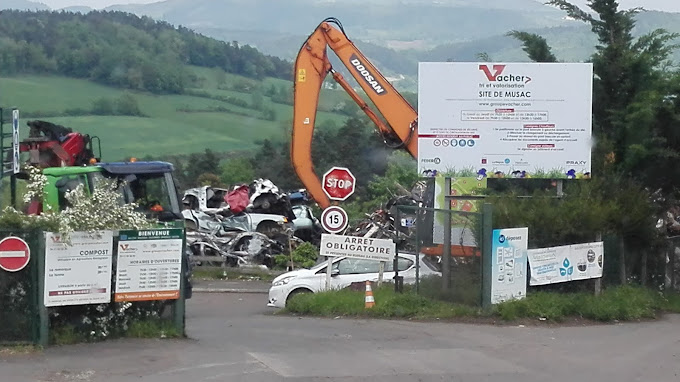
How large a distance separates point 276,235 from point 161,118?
25219 millimetres

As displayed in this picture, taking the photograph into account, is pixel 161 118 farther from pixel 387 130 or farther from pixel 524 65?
pixel 524 65

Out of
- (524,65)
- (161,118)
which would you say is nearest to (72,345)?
(524,65)

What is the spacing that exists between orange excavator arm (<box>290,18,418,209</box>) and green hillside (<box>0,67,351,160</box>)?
77.4 feet

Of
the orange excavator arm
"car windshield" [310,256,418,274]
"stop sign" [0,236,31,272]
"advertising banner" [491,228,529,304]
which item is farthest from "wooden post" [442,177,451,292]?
"stop sign" [0,236,31,272]

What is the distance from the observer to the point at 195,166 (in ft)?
169

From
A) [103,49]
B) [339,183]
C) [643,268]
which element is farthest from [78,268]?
[103,49]

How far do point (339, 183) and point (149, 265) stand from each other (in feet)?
25.1

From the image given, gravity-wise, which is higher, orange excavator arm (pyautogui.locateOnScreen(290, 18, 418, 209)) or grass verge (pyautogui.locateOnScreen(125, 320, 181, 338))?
orange excavator arm (pyautogui.locateOnScreen(290, 18, 418, 209))

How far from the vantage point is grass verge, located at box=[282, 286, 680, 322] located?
1848 centimetres

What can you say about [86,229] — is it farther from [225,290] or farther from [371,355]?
[225,290]

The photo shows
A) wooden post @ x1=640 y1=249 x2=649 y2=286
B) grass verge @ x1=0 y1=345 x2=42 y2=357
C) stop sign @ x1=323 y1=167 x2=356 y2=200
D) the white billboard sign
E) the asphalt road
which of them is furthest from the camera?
stop sign @ x1=323 y1=167 x2=356 y2=200

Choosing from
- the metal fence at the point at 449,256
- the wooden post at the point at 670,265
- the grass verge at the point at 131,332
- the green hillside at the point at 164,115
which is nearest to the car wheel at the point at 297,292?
the metal fence at the point at 449,256

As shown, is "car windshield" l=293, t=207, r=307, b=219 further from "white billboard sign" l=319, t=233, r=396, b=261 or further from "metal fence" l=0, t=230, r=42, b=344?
"metal fence" l=0, t=230, r=42, b=344

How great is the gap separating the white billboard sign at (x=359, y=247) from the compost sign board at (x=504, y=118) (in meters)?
1.65
